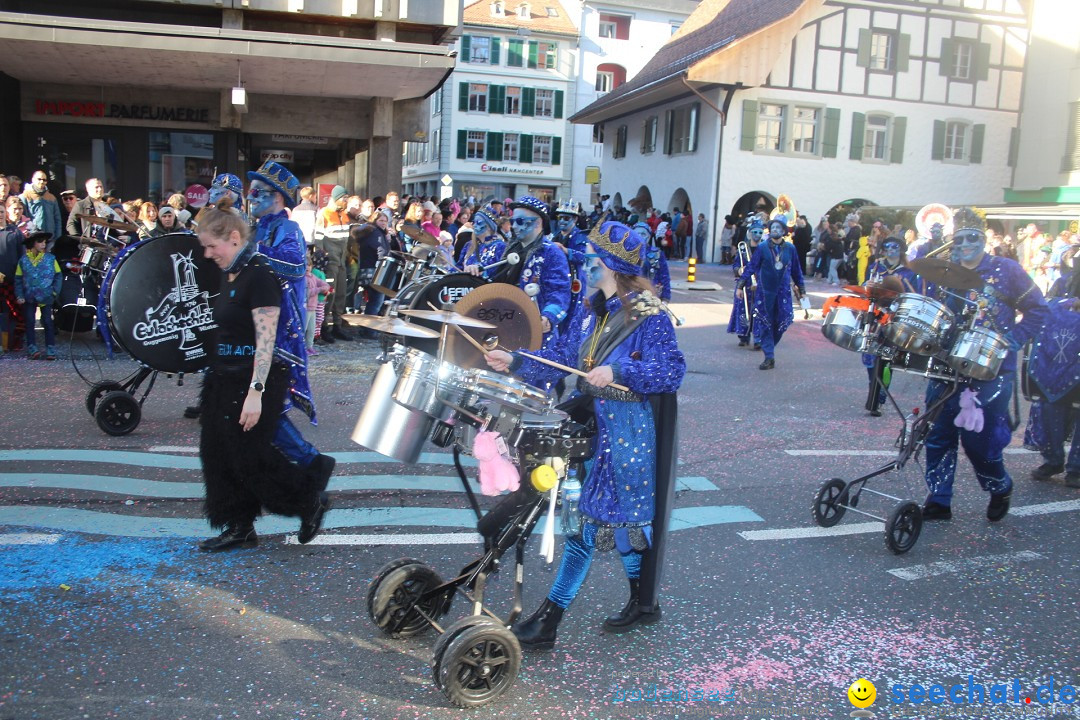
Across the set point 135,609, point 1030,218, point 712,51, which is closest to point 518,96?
point 712,51

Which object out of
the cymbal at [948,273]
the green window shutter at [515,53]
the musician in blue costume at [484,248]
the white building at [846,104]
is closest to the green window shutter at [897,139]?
the white building at [846,104]

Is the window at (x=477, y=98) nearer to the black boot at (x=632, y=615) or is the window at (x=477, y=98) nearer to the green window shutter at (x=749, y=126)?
the green window shutter at (x=749, y=126)

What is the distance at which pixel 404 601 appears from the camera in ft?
13.1

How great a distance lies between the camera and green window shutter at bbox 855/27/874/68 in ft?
104

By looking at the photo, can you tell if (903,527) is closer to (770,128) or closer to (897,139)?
(770,128)

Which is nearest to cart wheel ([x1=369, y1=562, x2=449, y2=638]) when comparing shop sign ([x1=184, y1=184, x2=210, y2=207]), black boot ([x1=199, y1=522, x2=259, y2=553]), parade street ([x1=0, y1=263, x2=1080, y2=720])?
parade street ([x1=0, y1=263, x2=1080, y2=720])

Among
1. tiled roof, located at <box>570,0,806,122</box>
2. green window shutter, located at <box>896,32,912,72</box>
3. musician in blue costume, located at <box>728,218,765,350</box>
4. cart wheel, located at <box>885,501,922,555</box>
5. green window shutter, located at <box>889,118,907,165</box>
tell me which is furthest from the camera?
green window shutter, located at <box>889,118,907,165</box>

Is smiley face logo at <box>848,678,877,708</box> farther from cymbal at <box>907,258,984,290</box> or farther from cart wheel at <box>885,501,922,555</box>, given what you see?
cymbal at <box>907,258,984,290</box>

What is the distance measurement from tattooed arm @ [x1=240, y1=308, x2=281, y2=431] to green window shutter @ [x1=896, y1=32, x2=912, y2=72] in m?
32.0

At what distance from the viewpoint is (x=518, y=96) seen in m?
51.8

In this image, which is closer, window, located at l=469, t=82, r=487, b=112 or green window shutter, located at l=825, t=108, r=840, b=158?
green window shutter, located at l=825, t=108, r=840, b=158

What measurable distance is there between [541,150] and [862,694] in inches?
2003

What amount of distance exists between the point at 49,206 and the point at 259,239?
7379mm

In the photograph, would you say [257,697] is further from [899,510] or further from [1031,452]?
[1031,452]
